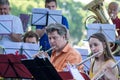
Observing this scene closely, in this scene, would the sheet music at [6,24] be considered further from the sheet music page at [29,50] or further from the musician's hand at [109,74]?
the musician's hand at [109,74]

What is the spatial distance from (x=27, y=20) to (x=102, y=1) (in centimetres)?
146

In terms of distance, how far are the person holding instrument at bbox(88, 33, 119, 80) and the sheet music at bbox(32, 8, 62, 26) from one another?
245cm

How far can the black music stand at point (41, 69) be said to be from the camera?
821 centimetres

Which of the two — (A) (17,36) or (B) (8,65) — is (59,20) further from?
(B) (8,65)

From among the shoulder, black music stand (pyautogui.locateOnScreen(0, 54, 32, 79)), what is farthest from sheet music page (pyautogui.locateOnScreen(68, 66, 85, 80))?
black music stand (pyautogui.locateOnScreen(0, 54, 32, 79))

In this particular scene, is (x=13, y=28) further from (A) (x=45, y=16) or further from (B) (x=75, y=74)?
(B) (x=75, y=74)

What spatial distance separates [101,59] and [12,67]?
1.17m

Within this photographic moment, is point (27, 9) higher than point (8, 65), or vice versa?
point (8, 65)

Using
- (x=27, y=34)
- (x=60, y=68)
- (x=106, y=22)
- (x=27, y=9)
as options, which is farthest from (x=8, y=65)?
(x=27, y=9)

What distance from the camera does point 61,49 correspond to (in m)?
9.43

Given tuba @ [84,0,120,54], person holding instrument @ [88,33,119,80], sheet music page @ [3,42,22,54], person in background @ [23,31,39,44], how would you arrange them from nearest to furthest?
person holding instrument @ [88,33,119,80]
sheet music page @ [3,42,22,54]
person in background @ [23,31,39,44]
tuba @ [84,0,120,54]

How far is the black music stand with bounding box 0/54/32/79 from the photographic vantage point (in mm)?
8906

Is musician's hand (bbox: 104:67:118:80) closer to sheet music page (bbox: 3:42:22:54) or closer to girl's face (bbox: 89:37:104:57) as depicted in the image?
girl's face (bbox: 89:37:104:57)

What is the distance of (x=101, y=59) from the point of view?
9.05m
